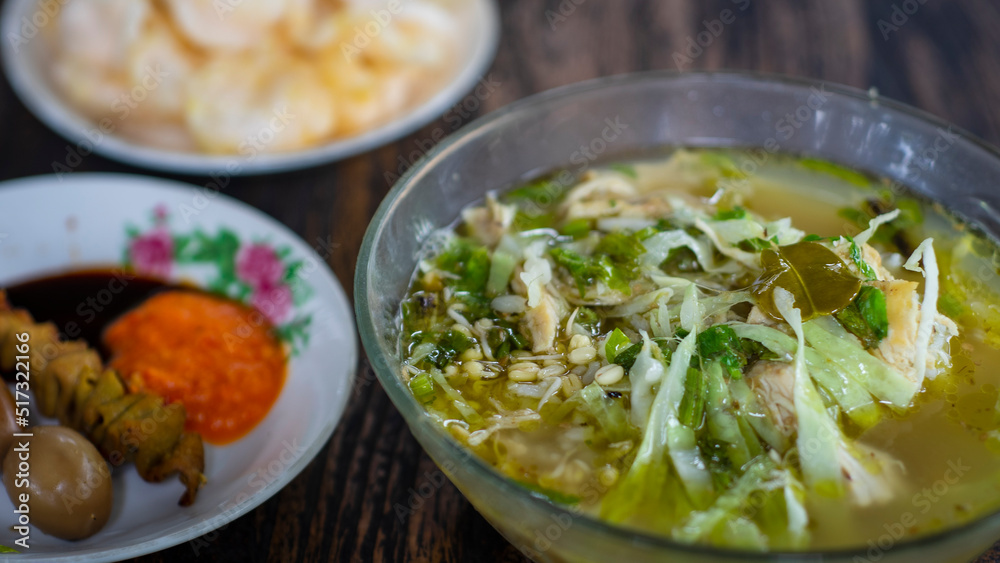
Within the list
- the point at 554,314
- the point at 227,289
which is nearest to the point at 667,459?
the point at 554,314

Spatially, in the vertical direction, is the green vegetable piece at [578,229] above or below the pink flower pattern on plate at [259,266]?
above

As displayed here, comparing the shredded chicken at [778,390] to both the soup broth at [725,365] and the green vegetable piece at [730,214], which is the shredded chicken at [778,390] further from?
the green vegetable piece at [730,214]

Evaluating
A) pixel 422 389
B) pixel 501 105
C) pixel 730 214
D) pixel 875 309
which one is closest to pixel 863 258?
pixel 875 309

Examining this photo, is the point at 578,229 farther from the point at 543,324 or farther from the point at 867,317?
the point at 867,317

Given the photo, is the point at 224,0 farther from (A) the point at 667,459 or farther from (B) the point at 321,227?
(A) the point at 667,459

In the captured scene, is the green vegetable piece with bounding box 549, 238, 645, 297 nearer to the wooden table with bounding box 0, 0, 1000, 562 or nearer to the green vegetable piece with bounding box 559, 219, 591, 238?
the green vegetable piece with bounding box 559, 219, 591, 238

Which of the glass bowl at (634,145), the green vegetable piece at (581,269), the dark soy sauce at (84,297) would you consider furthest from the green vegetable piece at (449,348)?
the dark soy sauce at (84,297)
